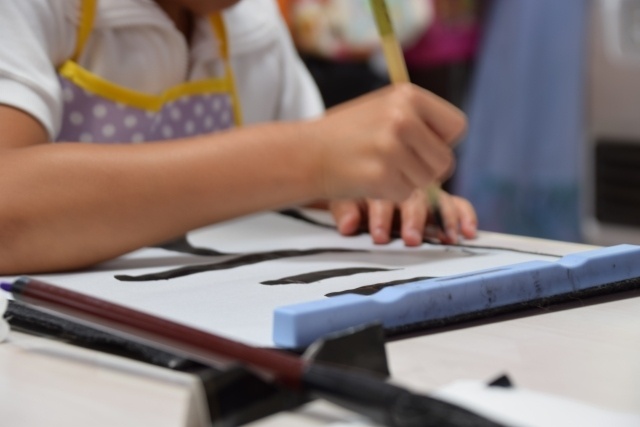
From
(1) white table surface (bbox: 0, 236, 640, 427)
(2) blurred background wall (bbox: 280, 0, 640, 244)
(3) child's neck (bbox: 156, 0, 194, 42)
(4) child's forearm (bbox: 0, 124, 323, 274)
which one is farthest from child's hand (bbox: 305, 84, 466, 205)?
(2) blurred background wall (bbox: 280, 0, 640, 244)

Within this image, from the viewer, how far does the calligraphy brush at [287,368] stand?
35 cm

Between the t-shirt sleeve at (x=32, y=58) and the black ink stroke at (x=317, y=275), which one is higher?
the t-shirt sleeve at (x=32, y=58)

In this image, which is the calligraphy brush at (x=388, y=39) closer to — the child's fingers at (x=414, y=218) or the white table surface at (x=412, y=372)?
the child's fingers at (x=414, y=218)

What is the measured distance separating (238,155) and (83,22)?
0.23 m

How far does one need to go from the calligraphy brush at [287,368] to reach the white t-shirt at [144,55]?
1.20 ft

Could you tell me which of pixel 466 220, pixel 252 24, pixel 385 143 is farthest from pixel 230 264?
pixel 252 24

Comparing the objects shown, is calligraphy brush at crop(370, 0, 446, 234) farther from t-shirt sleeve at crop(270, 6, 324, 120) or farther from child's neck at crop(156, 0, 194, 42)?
t-shirt sleeve at crop(270, 6, 324, 120)

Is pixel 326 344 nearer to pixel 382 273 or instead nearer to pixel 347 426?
pixel 347 426

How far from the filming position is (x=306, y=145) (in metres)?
0.76

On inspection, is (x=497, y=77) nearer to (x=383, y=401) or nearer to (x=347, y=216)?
(x=347, y=216)

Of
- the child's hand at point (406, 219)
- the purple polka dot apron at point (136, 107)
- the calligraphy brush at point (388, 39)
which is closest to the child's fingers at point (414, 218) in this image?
the child's hand at point (406, 219)

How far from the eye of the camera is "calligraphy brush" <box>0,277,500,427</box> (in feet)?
1.16

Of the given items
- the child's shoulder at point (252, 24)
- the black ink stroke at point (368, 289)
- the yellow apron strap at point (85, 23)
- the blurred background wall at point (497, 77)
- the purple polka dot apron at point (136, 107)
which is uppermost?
the yellow apron strap at point (85, 23)

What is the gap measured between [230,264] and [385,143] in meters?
0.14
